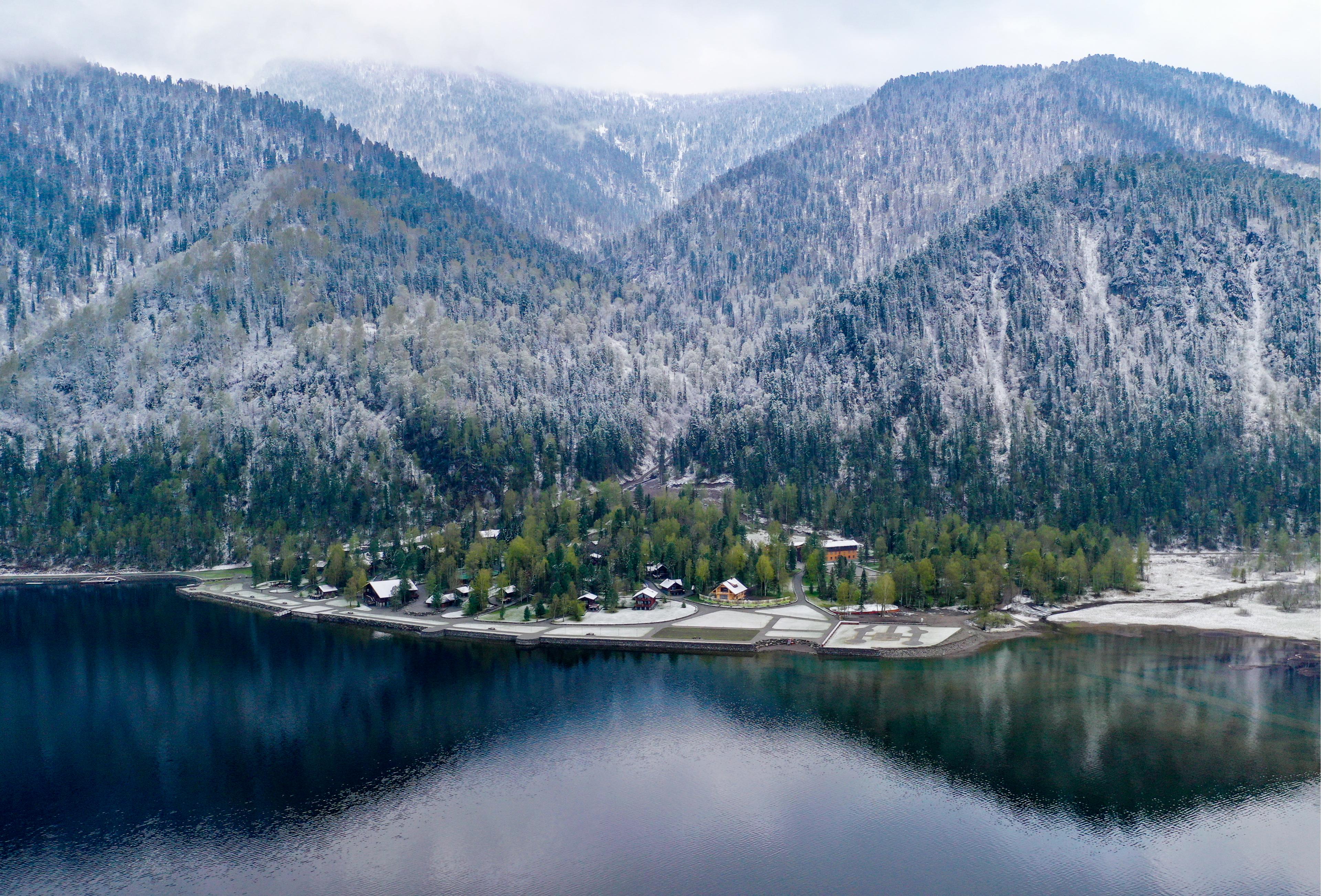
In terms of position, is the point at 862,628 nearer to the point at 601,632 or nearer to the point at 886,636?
the point at 886,636

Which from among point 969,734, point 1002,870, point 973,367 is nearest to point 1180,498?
point 973,367

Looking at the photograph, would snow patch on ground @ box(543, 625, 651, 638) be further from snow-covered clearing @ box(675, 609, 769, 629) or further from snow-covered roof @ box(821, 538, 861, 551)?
snow-covered roof @ box(821, 538, 861, 551)

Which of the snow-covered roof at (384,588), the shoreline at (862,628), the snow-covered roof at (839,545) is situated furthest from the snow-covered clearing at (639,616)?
the snow-covered roof at (839,545)

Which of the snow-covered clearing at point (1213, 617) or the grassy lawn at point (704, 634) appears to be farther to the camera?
the snow-covered clearing at point (1213, 617)

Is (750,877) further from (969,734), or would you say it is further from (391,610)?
(391,610)

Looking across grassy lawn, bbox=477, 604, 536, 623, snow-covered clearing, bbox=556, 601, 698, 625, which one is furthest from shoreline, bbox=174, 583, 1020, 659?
snow-covered clearing, bbox=556, 601, 698, 625

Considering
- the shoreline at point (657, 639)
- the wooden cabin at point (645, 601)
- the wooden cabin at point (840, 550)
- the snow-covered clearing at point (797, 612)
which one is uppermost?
the wooden cabin at point (840, 550)

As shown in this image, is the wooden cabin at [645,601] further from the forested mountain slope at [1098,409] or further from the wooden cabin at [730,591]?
the forested mountain slope at [1098,409]
